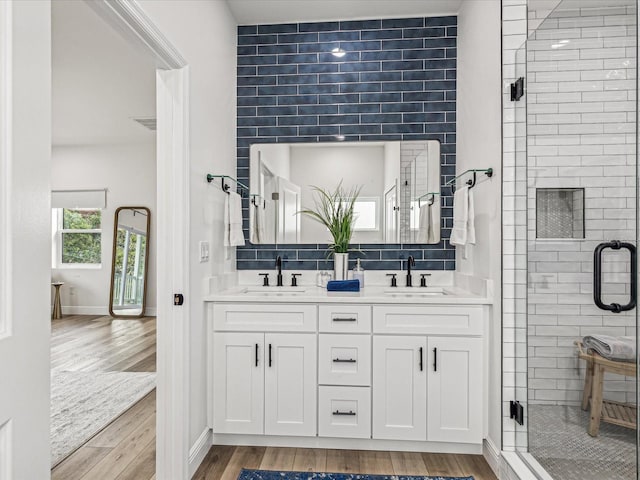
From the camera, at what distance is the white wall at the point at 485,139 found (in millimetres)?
2188

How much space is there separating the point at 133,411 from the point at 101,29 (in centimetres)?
279

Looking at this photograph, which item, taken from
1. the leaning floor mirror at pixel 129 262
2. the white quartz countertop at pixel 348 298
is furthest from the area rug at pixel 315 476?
the leaning floor mirror at pixel 129 262

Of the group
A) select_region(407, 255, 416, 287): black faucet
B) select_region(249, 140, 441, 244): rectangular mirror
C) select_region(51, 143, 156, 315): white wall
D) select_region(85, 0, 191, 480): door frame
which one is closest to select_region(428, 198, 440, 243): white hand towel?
select_region(249, 140, 441, 244): rectangular mirror

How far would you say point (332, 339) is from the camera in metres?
2.39

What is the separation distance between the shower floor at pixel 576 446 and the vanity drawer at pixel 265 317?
1.23 metres

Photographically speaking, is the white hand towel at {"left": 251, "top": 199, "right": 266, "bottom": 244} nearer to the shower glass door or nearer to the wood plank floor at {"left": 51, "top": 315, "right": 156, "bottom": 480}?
the wood plank floor at {"left": 51, "top": 315, "right": 156, "bottom": 480}

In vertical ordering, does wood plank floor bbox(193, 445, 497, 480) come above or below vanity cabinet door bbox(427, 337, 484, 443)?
below

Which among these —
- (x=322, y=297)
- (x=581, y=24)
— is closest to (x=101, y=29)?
(x=322, y=297)

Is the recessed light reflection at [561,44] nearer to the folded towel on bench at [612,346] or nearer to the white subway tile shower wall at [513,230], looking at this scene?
the white subway tile shower wall at [513,230]

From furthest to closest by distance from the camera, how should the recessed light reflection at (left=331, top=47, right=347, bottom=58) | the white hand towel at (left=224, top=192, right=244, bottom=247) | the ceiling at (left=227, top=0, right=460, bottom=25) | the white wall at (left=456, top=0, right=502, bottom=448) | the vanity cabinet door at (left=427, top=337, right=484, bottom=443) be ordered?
1. the recessed light reflection at (left=331, top=47, right=347, bottom=58)
2. the ceiling at (left=227, top=0, right=460, bottom=25)
3. the white hand towel at (left=224, top=192, right=244, bottom=247)
4. the vanity cabinet door at (left=427, top=337, right=484, bottom=443)
5. the white wall at (left=456, top=0, right=502, bottom=448)

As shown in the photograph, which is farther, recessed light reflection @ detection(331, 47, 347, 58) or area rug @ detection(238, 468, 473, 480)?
recessed light reflection @ detection(331, 47, 347, 58)

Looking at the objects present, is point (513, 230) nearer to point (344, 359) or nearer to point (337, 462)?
point (344, 359)

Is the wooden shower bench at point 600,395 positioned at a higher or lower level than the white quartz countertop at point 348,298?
lower

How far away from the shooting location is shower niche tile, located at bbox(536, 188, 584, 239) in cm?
167
